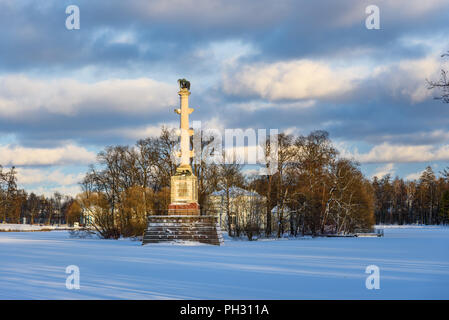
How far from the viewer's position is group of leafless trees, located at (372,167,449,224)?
336 ft

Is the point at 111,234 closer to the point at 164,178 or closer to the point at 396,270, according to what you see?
the point at 164,178

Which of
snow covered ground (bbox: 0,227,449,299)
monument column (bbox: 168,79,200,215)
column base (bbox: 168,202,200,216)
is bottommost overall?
snow covered ground (bbox: 0,227,449,299)

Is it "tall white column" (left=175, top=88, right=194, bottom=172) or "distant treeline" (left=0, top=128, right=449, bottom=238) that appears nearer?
"tall white column" (left=175, top=88, right=194, bottom=172)

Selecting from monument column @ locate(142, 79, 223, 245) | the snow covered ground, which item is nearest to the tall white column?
monument column @ locate(142, 79, 223, 245)

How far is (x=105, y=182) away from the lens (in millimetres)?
49000

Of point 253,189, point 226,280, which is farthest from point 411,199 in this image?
point 226,280

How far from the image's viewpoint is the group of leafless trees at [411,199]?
103 metres

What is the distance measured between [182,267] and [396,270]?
281 inches

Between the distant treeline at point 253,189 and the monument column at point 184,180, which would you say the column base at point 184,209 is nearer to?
the monument column at point 184,180

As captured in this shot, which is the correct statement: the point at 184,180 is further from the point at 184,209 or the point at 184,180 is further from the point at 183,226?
the point at 183,226

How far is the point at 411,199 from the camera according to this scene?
112 m

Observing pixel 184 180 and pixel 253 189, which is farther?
pixel 253 189

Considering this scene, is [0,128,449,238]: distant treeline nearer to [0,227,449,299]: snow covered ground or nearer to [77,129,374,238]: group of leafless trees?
[77,129,374,238]: group of leafless trees

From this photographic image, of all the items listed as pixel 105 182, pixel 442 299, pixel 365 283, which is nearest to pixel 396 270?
pixel 365 283
